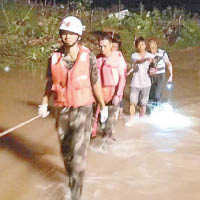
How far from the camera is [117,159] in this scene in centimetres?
610

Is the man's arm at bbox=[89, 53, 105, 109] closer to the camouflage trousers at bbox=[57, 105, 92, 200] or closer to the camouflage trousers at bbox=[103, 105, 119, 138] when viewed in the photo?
the camouflage trousers at bbox=[57, 105, 92, 200]

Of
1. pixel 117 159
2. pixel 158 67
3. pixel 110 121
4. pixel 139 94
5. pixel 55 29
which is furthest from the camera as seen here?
pixel 55 29

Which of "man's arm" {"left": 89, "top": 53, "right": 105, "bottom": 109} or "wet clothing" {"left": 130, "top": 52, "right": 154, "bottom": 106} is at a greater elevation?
"man's arm" {"left": 89, "top": 53, "right": 105, "bottom": 109}

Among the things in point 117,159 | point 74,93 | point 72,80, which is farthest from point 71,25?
point 117,159

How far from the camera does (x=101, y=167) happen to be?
5.80 m

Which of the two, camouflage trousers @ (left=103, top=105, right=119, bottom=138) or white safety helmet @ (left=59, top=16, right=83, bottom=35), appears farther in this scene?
camouflage trousers @ (left=103, top=105, right=119, bottom=138)

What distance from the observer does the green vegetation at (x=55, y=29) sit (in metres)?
13.3

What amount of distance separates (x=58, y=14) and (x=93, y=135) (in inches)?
441

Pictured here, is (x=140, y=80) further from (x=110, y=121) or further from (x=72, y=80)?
(x=72, y=80)

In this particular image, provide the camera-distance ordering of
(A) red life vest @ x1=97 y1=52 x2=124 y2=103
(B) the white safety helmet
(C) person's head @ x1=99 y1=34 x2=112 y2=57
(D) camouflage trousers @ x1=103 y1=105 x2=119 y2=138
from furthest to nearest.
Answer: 1. (D) camouflage trousers @ x1=103 y1=105 x2=119 y2=138
2. (A) red life vest @ x1=97 y1=52 x2=124 y2=103
3. (C) person's head @ x1=99 y1=34 x2=112 y2=57
4. (B) the white safety helmet

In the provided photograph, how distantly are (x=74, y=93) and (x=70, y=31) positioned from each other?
64 centimetres

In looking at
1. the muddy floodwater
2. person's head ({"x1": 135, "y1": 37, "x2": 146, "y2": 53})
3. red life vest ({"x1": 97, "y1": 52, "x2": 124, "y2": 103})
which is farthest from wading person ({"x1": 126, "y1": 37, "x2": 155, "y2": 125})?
red life vest ({"x1": 97, "y1": 52, "x2": 124, "y2": 103})

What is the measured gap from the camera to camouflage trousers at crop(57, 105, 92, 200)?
445 cm

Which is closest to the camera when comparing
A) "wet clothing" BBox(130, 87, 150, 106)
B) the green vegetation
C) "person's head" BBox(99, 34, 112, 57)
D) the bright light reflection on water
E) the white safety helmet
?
the white safety helmet
